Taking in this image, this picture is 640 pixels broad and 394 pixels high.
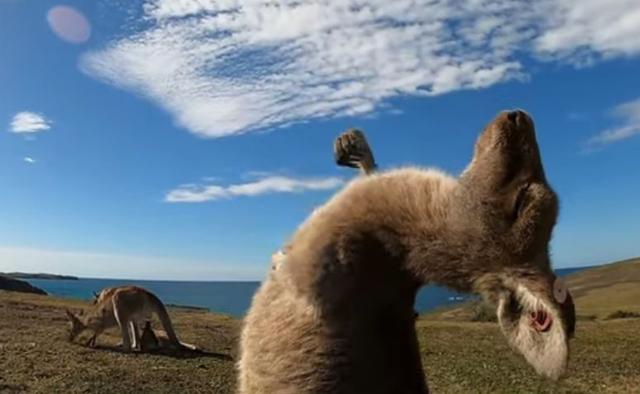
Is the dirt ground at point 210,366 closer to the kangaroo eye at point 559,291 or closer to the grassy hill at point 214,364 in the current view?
the grassy hill at point 214,364

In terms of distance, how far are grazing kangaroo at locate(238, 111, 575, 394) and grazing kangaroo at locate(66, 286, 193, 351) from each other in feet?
80.8

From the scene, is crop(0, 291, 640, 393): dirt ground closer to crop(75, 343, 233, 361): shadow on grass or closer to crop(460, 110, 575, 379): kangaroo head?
crop(75, 343, 233, 361): shadow on grass

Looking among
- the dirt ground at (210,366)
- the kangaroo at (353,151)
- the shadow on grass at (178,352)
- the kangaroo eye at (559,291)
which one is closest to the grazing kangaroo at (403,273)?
the kangaroo eye at (559,291)

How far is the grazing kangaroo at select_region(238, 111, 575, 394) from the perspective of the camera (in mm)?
1443

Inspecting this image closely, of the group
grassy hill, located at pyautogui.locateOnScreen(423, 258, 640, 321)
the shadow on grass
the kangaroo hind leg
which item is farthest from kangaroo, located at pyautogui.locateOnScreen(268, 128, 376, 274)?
grassy hill, located at pyautogui.locateOnScreen(423, 258, 640, 321)

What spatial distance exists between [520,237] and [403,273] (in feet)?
1.04

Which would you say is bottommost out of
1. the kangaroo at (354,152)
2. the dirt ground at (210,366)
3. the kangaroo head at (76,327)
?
the dirt ground at (210,366)

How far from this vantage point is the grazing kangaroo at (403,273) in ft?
4.74

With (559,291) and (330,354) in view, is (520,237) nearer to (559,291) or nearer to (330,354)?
(559,291)

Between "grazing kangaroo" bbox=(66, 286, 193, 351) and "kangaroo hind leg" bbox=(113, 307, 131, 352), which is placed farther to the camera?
"grazing kangaroo" bbox=(66, 286, 193, 351)

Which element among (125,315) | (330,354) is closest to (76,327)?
(125,315)

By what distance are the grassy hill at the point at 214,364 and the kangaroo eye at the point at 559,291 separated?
38.1 feet

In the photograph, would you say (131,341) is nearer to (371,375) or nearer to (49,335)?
(49,335)

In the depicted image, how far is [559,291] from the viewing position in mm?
1379
